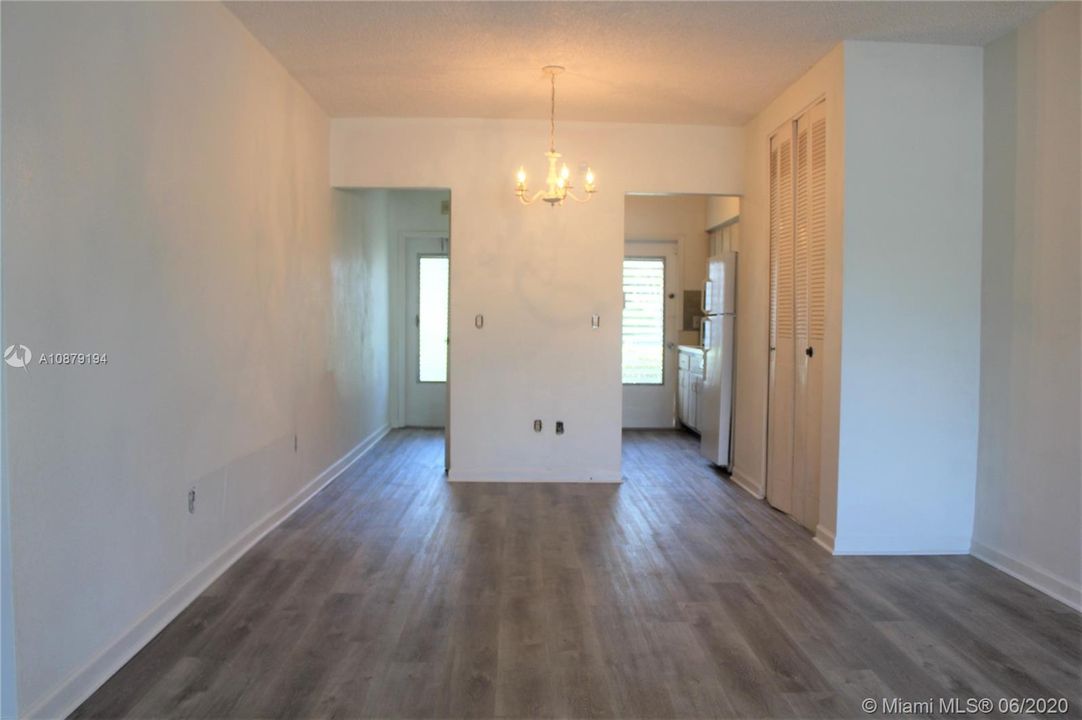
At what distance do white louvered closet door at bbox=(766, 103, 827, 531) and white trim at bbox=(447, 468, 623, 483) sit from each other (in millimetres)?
1240

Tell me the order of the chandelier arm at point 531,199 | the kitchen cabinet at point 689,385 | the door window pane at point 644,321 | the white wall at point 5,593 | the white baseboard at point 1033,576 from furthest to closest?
the door window pane at point 644,321, the kitchen cabinet at point 689,385, the chandelier arm at point 531,199, the white baseboard at point 1033,576, the white wall at point 5,593

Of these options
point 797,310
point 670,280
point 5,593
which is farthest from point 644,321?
point 5,593

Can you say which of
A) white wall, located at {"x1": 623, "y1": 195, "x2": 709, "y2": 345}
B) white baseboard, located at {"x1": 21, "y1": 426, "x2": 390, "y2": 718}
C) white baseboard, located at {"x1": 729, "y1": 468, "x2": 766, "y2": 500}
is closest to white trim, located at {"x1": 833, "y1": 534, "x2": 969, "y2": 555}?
white baseboard, located at {"x1": 729, "y1": 468, "x2": 766, "y2": 500}

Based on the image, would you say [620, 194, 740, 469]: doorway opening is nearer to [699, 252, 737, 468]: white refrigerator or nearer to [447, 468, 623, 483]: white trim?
[699, 252, 737, 468]: white refrigerator

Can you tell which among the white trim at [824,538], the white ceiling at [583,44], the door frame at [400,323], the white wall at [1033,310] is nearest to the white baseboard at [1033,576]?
the white wall at [1033,310]

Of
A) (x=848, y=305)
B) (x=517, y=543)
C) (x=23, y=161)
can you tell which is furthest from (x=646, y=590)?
(x=23, y=161)

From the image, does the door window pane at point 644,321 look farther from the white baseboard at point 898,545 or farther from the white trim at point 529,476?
the white baseboard at point 898,545

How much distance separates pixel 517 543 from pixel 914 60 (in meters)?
3.27

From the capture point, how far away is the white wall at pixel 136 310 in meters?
2.04

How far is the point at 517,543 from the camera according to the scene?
391 centimetres

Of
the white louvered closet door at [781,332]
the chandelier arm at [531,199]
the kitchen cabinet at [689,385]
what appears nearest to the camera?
the white louvered closet door at [781,332]

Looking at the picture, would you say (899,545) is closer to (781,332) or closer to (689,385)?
(781,332)

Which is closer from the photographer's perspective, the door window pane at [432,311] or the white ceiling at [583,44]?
the white ceiling at [583,44]

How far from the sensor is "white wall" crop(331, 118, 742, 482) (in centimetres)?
539
